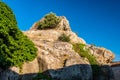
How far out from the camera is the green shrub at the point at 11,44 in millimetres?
33406

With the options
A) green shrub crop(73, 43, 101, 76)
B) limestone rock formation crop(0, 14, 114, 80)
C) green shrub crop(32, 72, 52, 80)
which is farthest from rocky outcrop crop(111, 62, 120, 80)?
green shrub crop(32, 72, 52, 80)

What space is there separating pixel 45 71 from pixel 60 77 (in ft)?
6.25

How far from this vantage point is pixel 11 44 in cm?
3412

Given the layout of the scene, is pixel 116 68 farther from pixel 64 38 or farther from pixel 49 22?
pixel 49 22

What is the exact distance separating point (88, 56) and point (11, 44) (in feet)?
39.5

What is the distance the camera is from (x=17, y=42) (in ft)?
115

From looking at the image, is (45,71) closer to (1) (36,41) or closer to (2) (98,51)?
(1) (36,41)

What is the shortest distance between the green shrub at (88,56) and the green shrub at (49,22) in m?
8.95

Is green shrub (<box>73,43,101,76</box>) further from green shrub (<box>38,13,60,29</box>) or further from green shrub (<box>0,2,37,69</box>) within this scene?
green shrub (<box>38,13,60,29</box>)

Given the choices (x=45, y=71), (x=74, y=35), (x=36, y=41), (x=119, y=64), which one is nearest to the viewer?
(x=45, y=71)

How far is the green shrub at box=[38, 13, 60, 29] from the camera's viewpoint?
50594 mm

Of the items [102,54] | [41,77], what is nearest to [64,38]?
[102,54]

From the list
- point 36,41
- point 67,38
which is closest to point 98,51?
point 67,38

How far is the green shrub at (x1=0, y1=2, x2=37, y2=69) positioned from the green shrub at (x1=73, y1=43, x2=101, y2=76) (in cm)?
737
